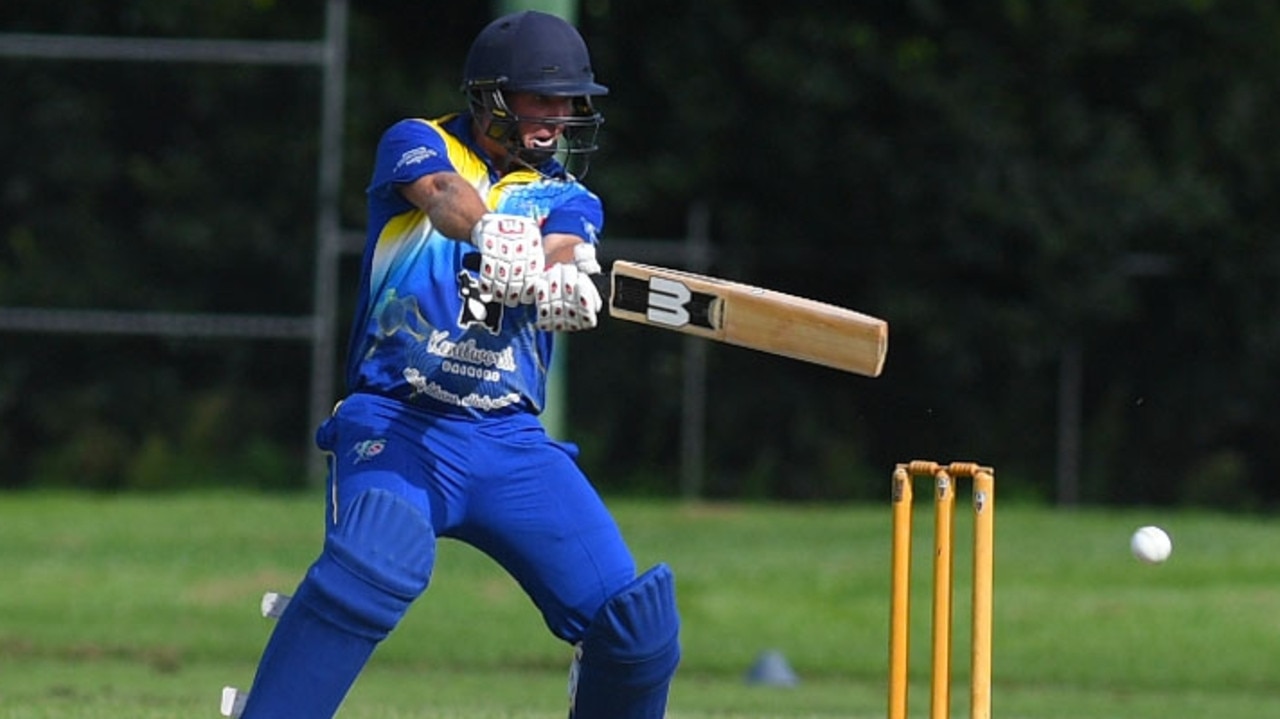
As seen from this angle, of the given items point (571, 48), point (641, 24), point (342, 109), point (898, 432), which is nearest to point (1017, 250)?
point (898, 432)

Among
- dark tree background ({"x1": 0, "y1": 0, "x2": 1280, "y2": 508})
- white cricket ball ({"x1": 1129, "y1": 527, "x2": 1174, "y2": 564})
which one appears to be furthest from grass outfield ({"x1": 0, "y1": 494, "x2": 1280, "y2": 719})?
white cricket ball ({"x1": 1129, "y1": 527, "x2": 1174, "y2": 564})

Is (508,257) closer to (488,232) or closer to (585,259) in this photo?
(488,232)

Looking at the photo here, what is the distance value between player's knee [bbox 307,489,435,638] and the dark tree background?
31.7 feet

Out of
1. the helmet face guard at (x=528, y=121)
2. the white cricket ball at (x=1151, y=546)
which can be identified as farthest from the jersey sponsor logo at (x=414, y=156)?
the white cricket ball at (x=1151, y=546)

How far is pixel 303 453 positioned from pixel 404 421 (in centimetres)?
970

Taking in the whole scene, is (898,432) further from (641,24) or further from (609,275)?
(609,275)

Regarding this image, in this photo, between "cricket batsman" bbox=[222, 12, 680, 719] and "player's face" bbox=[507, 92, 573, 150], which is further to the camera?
"player's face" bbox=[507, 92, 573, 150]

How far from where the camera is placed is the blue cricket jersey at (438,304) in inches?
195

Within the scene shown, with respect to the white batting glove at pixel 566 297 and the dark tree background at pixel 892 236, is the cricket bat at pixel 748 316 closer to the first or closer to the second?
the white batting glove at pixel 566 297

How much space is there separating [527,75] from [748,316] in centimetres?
70

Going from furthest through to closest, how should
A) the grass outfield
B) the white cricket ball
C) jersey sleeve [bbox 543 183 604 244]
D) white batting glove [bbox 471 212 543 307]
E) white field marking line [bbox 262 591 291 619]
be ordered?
the grass outfield
the white cricket ball
jersey sleeve [bbox 543 183 604 244]
white field marking line [bbox 262 591 291 619]
white batting glove [bbox 471 212 543 307]

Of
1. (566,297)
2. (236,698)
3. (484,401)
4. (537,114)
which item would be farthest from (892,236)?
(236,698)

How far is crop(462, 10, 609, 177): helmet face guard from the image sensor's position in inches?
199

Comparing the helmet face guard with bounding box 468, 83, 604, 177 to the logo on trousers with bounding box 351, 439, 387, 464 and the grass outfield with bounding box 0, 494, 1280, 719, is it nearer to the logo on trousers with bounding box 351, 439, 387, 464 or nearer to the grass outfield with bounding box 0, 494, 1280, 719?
the logo on trousers with bounding box 351, 439, 387, 464
